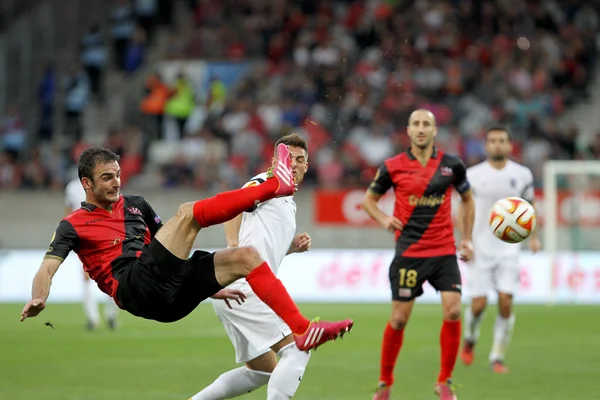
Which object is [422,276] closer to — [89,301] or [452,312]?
[452,312]

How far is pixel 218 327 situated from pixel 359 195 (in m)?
6.52

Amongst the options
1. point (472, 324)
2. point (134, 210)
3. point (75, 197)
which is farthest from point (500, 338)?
point (75, 197)

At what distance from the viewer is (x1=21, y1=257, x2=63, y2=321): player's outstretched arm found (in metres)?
6.99

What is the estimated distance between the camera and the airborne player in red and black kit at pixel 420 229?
958 cm

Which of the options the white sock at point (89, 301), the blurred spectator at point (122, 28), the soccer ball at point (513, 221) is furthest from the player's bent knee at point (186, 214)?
the blurred spectator at point (122, 28)

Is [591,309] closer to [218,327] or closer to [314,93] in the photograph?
[218,327]

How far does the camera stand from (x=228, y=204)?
6.90m

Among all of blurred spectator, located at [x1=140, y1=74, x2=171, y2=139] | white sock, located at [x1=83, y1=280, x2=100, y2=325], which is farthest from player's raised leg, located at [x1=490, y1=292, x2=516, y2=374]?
blurred spectator, located at [x1=140, y1=74, x2=171, y2=139]

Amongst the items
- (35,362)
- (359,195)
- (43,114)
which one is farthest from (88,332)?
(43,114)

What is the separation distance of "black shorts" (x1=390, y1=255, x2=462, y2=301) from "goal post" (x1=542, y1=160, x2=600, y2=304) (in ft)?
35.7

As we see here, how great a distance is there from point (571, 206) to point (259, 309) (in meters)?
15.2

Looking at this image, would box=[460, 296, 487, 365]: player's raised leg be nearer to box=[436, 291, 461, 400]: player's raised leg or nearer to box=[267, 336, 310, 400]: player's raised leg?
box=[436, 291, 461, 400]: player's raised leg

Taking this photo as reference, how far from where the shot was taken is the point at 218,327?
16.9 metres

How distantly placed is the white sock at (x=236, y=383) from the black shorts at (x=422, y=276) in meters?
2.19
